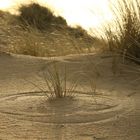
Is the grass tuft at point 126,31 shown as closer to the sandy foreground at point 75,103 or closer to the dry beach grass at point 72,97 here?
the dry beach grass at point 72,97

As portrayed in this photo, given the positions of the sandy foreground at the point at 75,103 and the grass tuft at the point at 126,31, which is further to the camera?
the grass tuft at the point at 126,31

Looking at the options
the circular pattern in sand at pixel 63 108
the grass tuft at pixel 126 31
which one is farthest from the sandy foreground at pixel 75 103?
the grass tuft at pixel 126 31

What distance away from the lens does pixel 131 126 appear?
113 inches

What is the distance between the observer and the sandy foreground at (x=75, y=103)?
2768 millimetres

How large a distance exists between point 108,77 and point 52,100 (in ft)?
3.02

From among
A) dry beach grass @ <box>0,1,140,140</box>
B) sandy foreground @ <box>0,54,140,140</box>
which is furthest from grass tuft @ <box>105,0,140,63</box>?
sandy foreground @ <box>0,54,140,140</box>

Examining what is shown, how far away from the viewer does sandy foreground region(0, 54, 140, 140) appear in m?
2.77

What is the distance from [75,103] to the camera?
329 centimetres

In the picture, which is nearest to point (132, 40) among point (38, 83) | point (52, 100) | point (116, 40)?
point (116, 40)

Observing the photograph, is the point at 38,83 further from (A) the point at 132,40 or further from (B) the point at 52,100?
(A) the point at 132,40

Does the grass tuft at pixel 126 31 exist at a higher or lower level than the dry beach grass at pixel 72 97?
higher

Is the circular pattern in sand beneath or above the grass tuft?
beneath

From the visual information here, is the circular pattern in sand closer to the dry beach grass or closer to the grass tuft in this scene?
the dry beach grass

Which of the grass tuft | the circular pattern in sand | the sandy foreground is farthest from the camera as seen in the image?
the grass tuft
